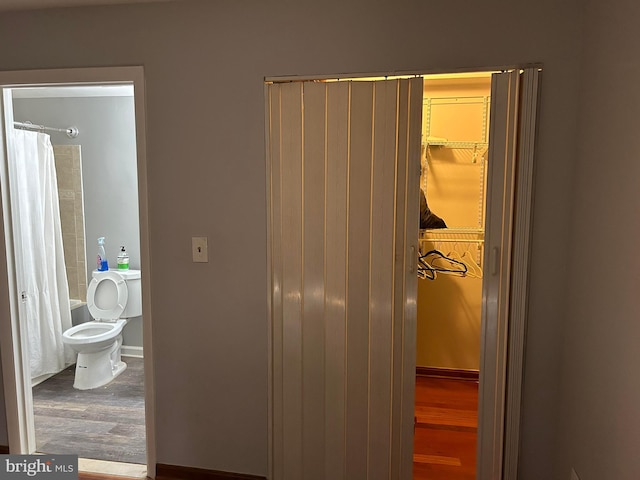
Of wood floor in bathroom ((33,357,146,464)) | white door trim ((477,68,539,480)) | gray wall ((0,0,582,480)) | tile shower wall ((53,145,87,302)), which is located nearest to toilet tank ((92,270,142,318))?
tile shower wall ((53,145,87,302))

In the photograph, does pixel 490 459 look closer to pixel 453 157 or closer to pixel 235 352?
pixel 235 352

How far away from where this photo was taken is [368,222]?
197 centimetres

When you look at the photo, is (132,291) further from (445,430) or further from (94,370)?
(445,430)

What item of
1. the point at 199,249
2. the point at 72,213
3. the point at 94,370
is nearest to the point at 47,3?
the point at 199,249

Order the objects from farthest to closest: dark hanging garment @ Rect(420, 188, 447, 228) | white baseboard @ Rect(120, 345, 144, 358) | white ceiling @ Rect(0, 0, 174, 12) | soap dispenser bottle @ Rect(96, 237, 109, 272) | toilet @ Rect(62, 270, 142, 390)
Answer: white baseboard @ Rect(120, 345, 144, 358) < soap dispenser bottle @ Rect(96, 237, 109, 272) < toilet @ Rect(62, 270, 142, 390) < dark hanging garment @ Rect(420, 188, 447, 228) < white ceiling @ Rect(0, 0, 174, 12)

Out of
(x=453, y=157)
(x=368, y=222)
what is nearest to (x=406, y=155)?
(x=368, y=222)

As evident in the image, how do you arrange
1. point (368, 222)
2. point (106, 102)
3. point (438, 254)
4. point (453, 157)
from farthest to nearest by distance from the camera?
point (106, 102)
point (453, 157)
point (438, 254)
point (368, 222)

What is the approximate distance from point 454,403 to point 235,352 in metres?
1.86

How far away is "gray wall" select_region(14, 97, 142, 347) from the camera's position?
3889mm

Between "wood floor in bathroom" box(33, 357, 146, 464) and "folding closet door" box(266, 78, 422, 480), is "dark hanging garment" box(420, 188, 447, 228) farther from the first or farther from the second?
"wood floor in bathroom" box(33, 357, 146, 464)

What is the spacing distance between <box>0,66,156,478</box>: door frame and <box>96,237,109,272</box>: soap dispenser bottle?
1444mm

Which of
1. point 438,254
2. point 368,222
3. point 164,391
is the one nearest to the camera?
point 368,222

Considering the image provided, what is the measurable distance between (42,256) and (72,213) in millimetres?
673

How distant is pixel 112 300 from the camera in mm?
3803
